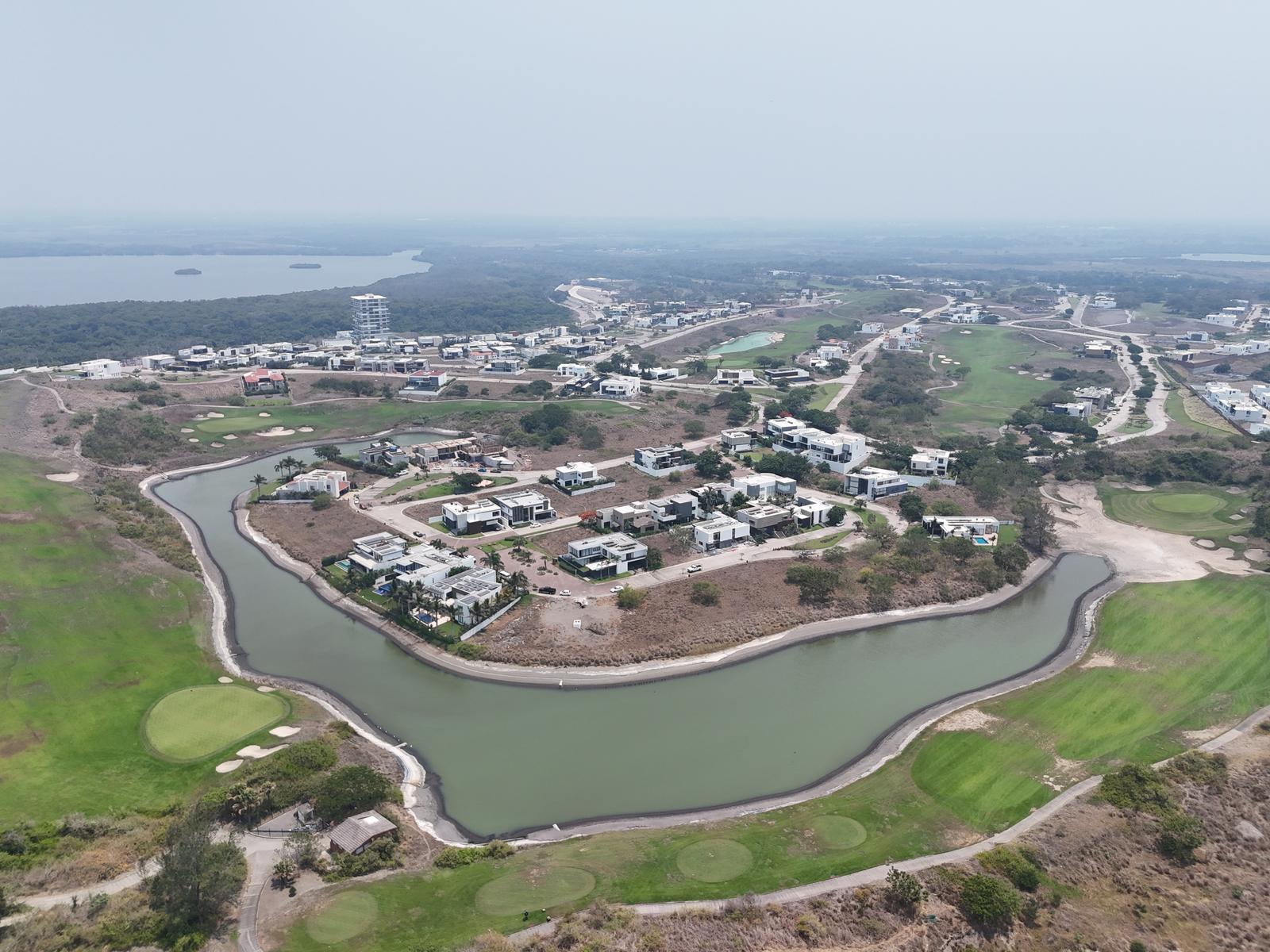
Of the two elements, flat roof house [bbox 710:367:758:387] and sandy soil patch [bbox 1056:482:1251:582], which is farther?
flat roof house [bbox 710:367:758:387]

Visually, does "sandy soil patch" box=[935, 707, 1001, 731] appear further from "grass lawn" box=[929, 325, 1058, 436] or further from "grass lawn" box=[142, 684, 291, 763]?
"grass lawn" box=[929, 325, 1058, 436]

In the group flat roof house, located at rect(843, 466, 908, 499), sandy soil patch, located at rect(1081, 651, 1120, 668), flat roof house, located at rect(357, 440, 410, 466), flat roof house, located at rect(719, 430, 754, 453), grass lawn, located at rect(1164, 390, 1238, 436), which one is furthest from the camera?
grass lawn, located at rect(1164, 390, 1238, 436)

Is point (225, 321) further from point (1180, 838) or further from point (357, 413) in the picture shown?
point (1180, 838)

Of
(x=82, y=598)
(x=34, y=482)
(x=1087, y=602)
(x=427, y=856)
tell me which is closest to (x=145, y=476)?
(x=34, y=482)

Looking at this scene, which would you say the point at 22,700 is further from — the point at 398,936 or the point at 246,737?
the point at 398,936

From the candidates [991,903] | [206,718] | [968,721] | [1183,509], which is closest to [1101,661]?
[968,721]

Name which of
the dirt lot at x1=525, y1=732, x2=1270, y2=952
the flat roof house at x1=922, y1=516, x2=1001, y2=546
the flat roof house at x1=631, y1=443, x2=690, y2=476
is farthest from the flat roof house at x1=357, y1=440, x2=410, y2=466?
the dirt lot at x1=525, y1=732, x2=1270, y2=952
